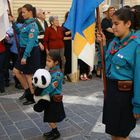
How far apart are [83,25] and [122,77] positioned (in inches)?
30.9

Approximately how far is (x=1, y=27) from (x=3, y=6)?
1.02ft

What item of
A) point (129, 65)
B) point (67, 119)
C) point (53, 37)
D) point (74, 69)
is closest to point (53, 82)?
point (67, 119)

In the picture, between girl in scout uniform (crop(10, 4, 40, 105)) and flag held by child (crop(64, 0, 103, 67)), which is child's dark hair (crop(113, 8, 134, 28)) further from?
girl in scout uniform (crop(10, 4, 40, 105))

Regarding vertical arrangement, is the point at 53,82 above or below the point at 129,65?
below

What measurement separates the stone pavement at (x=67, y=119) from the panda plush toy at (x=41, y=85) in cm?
54

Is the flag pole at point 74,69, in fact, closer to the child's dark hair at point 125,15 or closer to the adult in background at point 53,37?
the adult in background at point 53,37

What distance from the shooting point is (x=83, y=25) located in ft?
11.4

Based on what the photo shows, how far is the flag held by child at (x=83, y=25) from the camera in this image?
134 inches

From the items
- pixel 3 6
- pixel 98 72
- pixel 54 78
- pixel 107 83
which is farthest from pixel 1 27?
pixel 98 72

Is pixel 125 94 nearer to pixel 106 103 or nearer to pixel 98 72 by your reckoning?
pixel 106 103

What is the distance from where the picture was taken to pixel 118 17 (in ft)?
10.1

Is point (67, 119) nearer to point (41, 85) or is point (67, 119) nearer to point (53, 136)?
point (53, 136)

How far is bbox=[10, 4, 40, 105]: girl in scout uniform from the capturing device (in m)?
5.76

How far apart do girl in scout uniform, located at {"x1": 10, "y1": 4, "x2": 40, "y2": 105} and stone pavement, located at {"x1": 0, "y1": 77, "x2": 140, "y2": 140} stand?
0.45 metres
